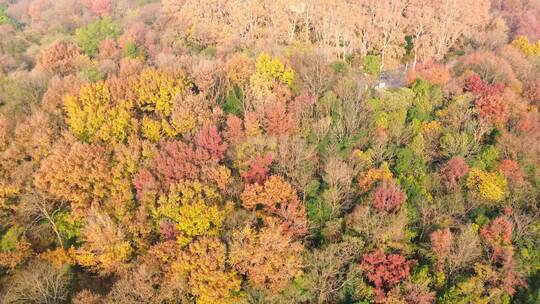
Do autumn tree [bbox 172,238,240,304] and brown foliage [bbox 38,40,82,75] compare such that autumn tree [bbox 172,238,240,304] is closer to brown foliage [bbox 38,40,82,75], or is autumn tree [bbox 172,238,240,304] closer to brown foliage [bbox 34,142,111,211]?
brown foliage [bbox 34,142,111,211]

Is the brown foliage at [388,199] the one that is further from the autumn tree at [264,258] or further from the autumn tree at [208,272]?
the autumn tree at [208,272]

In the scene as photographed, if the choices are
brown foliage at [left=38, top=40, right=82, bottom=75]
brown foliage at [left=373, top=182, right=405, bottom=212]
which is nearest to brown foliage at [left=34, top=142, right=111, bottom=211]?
brown foliage at [left=373, top=182, right=405, bottom=212]

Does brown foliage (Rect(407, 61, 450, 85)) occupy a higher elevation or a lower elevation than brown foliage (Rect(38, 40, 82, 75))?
lower

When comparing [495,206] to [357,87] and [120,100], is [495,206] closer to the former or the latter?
[357,87]

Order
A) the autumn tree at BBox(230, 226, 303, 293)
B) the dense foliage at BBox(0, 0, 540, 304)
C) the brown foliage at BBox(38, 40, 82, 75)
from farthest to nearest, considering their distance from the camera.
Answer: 1. the brown foliage at BBox(38, 40, 82, 75)
2. the dense foliage at BBox(0, 0, 540, 304)
3. the autumn tree at BBox(230, 226, 303, 293)

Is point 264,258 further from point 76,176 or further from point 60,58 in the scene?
point 60,58

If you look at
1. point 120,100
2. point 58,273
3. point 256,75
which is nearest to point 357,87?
point 256,75

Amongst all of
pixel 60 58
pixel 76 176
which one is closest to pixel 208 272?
pixel 76 176

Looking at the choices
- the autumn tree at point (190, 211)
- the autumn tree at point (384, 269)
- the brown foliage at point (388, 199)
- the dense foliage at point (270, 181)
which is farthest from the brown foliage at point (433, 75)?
the autumn tree at point (190, 211)

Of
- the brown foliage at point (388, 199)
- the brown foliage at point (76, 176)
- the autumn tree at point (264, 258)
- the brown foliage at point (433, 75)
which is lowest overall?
the autumn tree at point (264, 258)
